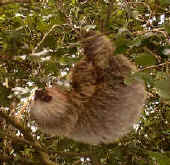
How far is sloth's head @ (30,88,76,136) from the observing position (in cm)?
162

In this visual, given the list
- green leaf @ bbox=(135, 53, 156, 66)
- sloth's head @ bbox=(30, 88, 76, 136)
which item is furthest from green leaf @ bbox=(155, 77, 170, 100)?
sloth's head @ bbox=(30, 88, 76, 136)

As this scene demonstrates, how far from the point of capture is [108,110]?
5.86ft

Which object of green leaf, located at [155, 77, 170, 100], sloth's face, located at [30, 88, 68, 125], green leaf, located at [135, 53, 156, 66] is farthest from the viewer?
green leaf, located at [135, 53, 156, 66]

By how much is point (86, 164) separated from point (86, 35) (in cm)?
139

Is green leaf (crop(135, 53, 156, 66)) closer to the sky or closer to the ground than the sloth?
closer to the sky

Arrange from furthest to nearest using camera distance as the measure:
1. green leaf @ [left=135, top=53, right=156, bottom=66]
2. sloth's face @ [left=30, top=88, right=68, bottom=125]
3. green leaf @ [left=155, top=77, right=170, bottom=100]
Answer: green leaf @ [left=135, top=53, right=156, bottom=66] → sloth's face @ [left=30, top=88, right=68, bottom=125] → green leaf @ [left=155, top=77, right=170, bottom=100]

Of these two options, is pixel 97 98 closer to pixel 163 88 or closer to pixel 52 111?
pixel 52 111

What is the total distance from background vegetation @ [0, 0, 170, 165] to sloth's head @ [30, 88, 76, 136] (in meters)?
0.07

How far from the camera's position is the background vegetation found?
5.55 ft

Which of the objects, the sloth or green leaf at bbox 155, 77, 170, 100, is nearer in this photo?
green leaf at bbox 155, 77, 170, 100

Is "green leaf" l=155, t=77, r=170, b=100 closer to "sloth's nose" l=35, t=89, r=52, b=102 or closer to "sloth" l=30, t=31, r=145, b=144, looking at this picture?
"sloth" l=30, t=31, r=145, b=144

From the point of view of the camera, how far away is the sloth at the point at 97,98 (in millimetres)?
1710

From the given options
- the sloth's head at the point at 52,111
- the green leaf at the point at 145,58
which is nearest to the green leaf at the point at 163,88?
the green leaf at the point at 145,58

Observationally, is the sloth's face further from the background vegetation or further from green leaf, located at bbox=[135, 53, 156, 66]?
green leaf, located at bbox=[135, 53, 156, 66]
